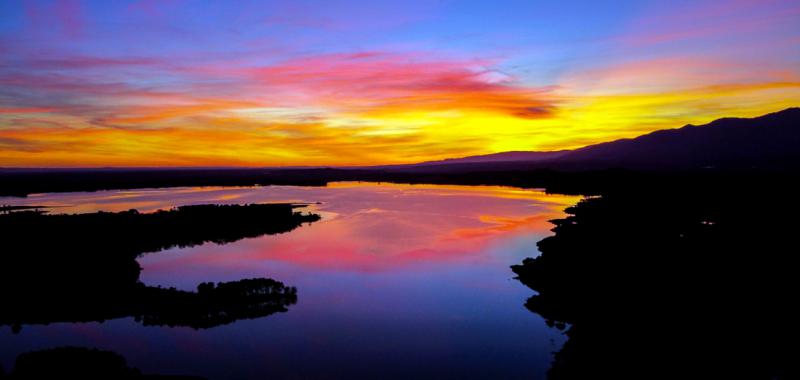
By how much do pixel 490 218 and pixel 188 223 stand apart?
112 feet

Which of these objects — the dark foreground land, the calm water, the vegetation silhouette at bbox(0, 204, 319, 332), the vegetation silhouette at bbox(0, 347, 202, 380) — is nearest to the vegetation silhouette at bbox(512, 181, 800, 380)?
the calm water

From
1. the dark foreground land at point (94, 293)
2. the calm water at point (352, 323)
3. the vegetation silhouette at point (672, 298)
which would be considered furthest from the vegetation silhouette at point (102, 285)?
the vegetation silhouette at point (672, 298)

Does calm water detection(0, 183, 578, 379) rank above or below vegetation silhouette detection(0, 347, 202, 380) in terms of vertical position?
below

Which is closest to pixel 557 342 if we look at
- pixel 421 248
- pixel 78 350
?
pixel 78 350

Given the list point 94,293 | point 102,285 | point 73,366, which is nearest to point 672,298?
point 73,366

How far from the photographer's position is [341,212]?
213 feet

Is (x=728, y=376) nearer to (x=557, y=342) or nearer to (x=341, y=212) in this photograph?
(x=557, y=342)

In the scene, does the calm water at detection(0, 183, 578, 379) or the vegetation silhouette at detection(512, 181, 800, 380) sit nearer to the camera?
the vegetation silhouette at detection(512, 181, 800, 380)

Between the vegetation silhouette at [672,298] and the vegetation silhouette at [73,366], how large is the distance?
1313cm

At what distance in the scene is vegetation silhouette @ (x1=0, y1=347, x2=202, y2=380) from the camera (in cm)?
1350

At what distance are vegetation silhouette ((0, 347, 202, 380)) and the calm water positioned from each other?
1367 mm

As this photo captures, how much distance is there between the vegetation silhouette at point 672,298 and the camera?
14430 mm

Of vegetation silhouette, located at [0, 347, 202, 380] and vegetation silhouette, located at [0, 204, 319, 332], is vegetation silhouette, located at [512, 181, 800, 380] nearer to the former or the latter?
vegetation silhouette, located at [0, 347, 202, 380]

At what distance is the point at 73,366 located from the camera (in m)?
14.0
